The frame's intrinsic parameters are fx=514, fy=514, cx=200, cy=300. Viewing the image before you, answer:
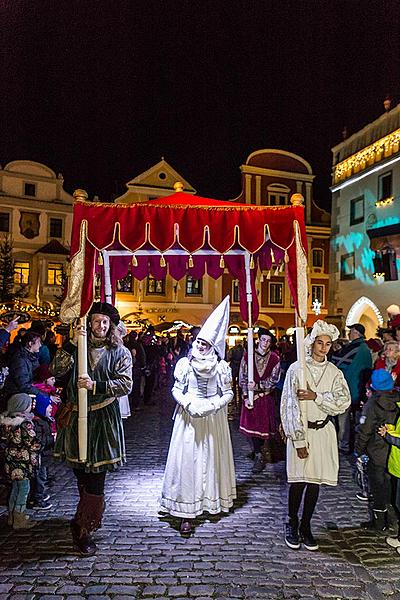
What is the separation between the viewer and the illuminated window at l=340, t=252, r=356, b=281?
73.8 ft

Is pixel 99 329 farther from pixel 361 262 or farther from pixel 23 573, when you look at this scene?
pixel 361 262

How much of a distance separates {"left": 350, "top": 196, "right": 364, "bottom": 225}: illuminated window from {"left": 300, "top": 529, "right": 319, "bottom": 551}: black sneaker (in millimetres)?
18690

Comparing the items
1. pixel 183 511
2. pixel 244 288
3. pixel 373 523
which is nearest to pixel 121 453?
pixel 183 511

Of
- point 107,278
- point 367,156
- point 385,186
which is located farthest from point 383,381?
point 367,156

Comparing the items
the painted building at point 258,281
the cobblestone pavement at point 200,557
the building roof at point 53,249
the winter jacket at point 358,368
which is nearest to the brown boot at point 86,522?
the cobblestone pavement at point 200,557

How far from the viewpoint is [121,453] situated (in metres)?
4.93

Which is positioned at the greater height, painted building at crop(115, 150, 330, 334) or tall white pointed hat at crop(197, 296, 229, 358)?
painted building at crop(115, 150, 330, 334)

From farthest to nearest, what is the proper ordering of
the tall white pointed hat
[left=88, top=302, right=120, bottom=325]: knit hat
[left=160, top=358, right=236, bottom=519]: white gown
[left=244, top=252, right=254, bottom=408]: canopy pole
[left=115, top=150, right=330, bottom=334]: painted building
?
[left=115, top=150, right=330, bottom=334]: painted building
[left=244, top=252, right=254, bottom=408]: canopy pole
the tall white pointed hat
[left=160, top=358, right=236, bottom=519]: white gown
[left=88, top=302, right=120, bottom=325]: knit hat

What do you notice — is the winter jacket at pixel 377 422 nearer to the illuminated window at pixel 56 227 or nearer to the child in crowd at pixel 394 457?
the child in crowd at pixel 394 457

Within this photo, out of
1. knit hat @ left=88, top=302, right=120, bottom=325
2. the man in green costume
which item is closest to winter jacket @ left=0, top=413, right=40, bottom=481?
the man in green costume

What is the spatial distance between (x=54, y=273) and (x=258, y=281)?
1268 cm

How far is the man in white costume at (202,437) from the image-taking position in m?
5.39

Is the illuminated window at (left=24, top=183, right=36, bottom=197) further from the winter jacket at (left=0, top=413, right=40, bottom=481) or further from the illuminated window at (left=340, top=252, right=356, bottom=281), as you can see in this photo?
the winter jacket at (left=0, top=413, right=40, bottom=481)

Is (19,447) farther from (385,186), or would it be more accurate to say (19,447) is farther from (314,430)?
(385,186)
